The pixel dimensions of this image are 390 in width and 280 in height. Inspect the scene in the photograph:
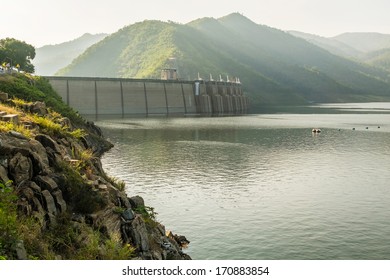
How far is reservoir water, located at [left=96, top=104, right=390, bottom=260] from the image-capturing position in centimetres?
3358

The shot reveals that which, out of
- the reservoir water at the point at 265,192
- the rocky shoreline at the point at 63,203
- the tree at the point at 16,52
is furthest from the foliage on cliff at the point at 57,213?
the tree at the point at 16,52

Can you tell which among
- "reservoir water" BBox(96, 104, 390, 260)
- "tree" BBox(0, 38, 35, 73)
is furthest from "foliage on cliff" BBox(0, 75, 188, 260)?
"tree" BBox(0, 38, 35, 73)

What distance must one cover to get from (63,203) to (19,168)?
117 inches

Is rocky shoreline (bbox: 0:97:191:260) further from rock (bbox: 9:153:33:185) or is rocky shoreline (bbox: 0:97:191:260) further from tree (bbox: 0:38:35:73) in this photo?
tree (bbox: 0:38:35:73)

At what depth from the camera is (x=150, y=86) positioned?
656ft

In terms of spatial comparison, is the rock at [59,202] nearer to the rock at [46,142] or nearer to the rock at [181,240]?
the rock at [46,142]

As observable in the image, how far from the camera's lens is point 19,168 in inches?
868

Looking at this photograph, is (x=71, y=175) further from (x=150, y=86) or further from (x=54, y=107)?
(x=150, y=86)

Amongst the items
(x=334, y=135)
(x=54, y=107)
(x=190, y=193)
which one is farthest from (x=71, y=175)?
(x=334, y=135)

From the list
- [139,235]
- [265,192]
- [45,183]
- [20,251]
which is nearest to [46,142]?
[45,183]

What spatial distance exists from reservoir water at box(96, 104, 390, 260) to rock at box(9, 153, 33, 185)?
1409 centimetres

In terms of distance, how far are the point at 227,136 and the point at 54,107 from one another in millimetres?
49725

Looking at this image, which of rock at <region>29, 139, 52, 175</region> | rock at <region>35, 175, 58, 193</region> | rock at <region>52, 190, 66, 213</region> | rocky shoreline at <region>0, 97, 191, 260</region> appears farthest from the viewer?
rock at <region>29, 139, 52, 175</region>

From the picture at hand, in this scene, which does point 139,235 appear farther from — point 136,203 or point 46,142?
point 46,142
